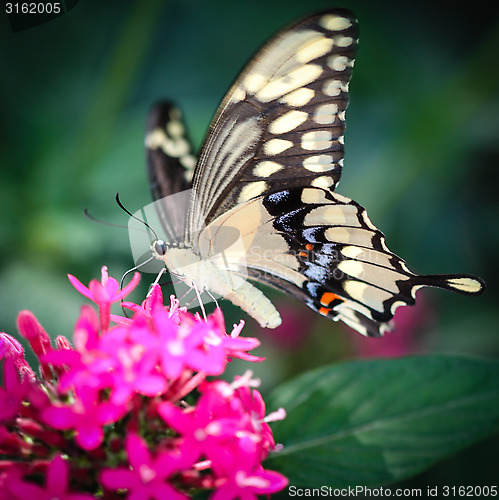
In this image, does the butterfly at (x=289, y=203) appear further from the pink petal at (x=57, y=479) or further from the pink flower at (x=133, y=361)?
the pink petal at (x=57, y=479)

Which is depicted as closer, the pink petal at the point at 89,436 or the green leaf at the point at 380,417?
the pink petal at the point at 89,436

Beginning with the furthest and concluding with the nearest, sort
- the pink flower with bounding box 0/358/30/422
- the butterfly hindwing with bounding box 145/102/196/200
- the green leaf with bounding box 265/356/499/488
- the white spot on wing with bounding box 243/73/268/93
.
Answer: the butterfly hindwing with bounding box 145/102/196/200
the white spot on wing with bounding box 243/73/268/93
the green leaf with bounding box 265/356/499/488
the pink flower with bounding box 0/358/30/422

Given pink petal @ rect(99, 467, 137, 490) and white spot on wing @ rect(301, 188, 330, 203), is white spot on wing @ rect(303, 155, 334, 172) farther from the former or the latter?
pink petal @ rect(99, 467, 137, 490)

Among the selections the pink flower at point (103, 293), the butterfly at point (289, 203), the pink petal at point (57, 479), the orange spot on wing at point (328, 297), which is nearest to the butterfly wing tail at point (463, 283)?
the butterfly at point (289, 203)

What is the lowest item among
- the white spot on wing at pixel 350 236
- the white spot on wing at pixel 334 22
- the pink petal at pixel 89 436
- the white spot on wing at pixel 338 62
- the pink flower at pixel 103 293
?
the pink petal at pixel 89 436

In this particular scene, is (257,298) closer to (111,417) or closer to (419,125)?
(111,417)

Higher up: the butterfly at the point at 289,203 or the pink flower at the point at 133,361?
the butterfly at the point at 289,203

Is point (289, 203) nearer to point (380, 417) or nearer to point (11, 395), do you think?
point (380, 417)

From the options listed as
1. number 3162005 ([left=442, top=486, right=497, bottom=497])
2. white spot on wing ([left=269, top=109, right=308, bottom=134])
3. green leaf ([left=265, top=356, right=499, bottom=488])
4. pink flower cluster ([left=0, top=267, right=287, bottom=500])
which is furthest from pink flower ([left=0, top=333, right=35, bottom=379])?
number 3162005 ([left=442, top=486, right=497, bottom=497])
